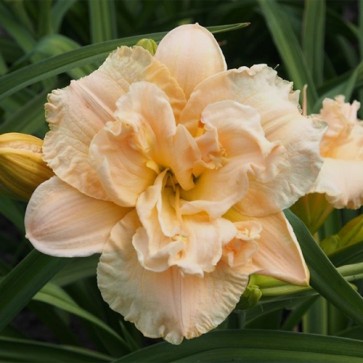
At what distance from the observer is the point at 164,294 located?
538 millimetres

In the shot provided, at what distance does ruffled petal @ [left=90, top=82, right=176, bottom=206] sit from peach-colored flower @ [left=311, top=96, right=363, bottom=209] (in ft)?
0.55

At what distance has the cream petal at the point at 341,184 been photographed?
26.4 inches

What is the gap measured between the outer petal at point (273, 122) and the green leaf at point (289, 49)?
55 centimetres

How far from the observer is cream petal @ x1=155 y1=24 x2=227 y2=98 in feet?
1.93

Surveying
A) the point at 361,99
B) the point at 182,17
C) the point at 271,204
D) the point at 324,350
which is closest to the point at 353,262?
the point at 324,350

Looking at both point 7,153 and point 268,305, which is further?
point 268,305

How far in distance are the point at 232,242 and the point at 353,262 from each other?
271 millimetres

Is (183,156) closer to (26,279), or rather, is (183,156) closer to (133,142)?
(133,142)

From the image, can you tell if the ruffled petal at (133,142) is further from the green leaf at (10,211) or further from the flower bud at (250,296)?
the green leaf at (10,211)

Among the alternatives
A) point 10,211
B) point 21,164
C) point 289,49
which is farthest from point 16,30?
point 21,164

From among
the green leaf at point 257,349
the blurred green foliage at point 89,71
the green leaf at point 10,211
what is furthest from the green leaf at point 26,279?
the green leaf at point 10,211

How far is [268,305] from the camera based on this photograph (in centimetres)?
83

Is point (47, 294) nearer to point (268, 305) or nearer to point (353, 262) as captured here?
point (268, 305)

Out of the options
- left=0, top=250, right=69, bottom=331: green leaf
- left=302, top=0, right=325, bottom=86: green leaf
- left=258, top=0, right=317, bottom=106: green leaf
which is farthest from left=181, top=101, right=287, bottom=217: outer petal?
left=302, top=0, right=325, bottom=86: green leaf
